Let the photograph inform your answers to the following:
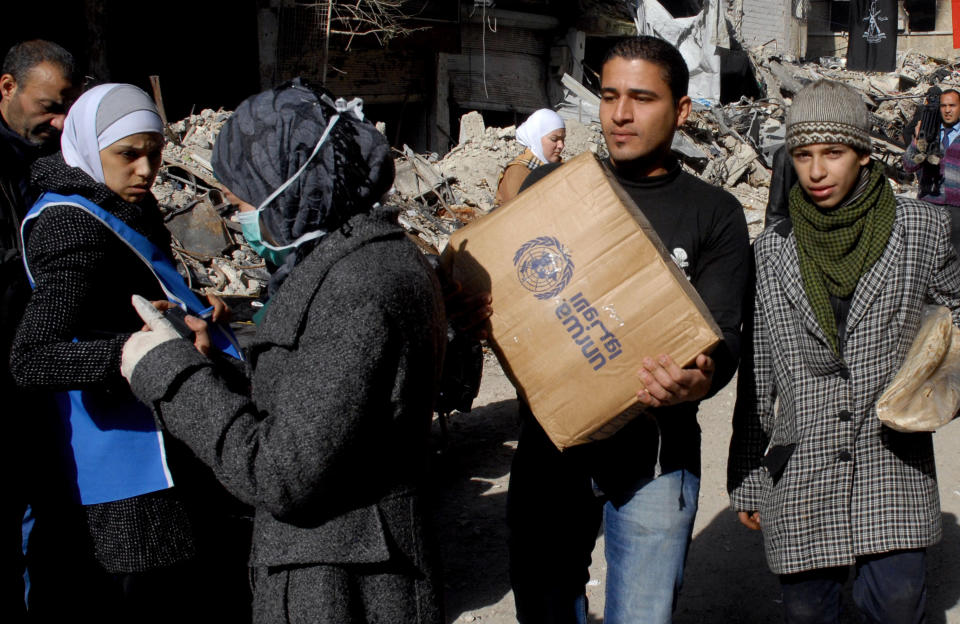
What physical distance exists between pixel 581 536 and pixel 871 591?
83 centimetres

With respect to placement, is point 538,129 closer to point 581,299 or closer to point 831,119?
point 831,119

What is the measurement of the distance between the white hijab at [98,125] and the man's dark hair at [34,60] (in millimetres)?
1172

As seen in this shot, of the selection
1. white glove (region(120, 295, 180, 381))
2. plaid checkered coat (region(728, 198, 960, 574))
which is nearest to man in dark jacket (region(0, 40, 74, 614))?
white glove (region(120, 295, 180, 381))

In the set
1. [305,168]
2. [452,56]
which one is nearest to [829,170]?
[305,168]

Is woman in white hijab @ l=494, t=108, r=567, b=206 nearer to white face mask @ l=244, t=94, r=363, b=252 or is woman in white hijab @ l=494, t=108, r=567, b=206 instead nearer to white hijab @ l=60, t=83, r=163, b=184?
white hijab @ l=60, t=83, r=163, b=184

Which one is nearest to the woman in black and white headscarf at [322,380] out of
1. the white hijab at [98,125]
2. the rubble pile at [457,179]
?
the white hijab at [98,125]

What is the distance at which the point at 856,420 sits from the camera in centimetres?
229

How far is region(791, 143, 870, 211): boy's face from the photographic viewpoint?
2268mm

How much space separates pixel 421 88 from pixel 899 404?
39.7 feet

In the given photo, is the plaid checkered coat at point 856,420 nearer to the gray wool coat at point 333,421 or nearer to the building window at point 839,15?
the gray wool coat at point 333,421

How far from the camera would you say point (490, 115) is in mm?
14945

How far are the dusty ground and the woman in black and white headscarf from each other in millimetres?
1985

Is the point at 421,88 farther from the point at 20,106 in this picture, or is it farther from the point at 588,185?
the point at 588,185

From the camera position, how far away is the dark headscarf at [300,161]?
1.50m
